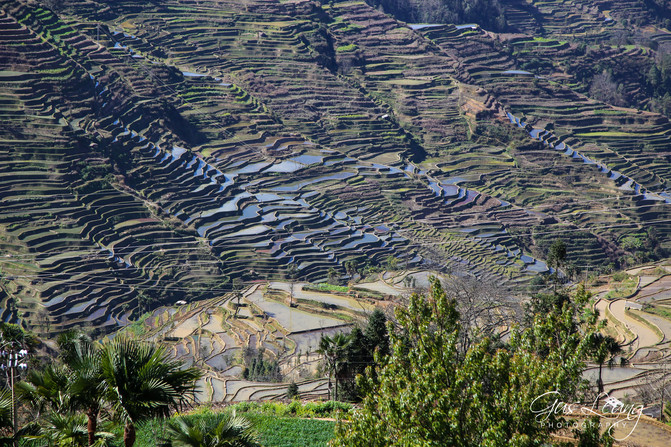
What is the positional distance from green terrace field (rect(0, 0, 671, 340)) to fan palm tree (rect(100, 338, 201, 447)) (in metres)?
23.4

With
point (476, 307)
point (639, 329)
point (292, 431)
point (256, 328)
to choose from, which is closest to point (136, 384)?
point (292, 431)

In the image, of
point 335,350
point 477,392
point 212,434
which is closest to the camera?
point 477,392

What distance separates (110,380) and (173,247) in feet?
171

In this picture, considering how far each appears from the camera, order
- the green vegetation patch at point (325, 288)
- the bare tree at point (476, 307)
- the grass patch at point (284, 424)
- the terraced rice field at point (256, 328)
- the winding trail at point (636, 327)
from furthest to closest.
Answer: the green vegetation patch at point (325, 288) → the terraced rice field at point (256, 328) → the winding trail at point (636, 327) → the bare tree at point (476, 307) → the grass patch at point (284, 424)

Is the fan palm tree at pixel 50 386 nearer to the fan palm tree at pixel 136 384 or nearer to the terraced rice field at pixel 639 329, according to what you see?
the fan palm tree at pixel 136 384

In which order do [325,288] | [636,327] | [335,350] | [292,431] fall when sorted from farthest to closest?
1. [325,288]
2. [636,327]
3. [335,350]
4. [292,431]

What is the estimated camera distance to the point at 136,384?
10.5 metres

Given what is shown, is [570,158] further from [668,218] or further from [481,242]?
[481,242]

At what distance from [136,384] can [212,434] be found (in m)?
1.52

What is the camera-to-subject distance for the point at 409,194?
253 feet

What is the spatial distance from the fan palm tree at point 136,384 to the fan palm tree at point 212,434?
0.66 m

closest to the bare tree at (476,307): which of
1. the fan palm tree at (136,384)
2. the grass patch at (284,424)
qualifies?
the grass patch at (284,424)

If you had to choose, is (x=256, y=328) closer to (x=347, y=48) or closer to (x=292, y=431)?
(x=292, y=431)

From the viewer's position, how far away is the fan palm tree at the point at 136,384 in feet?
34.0
